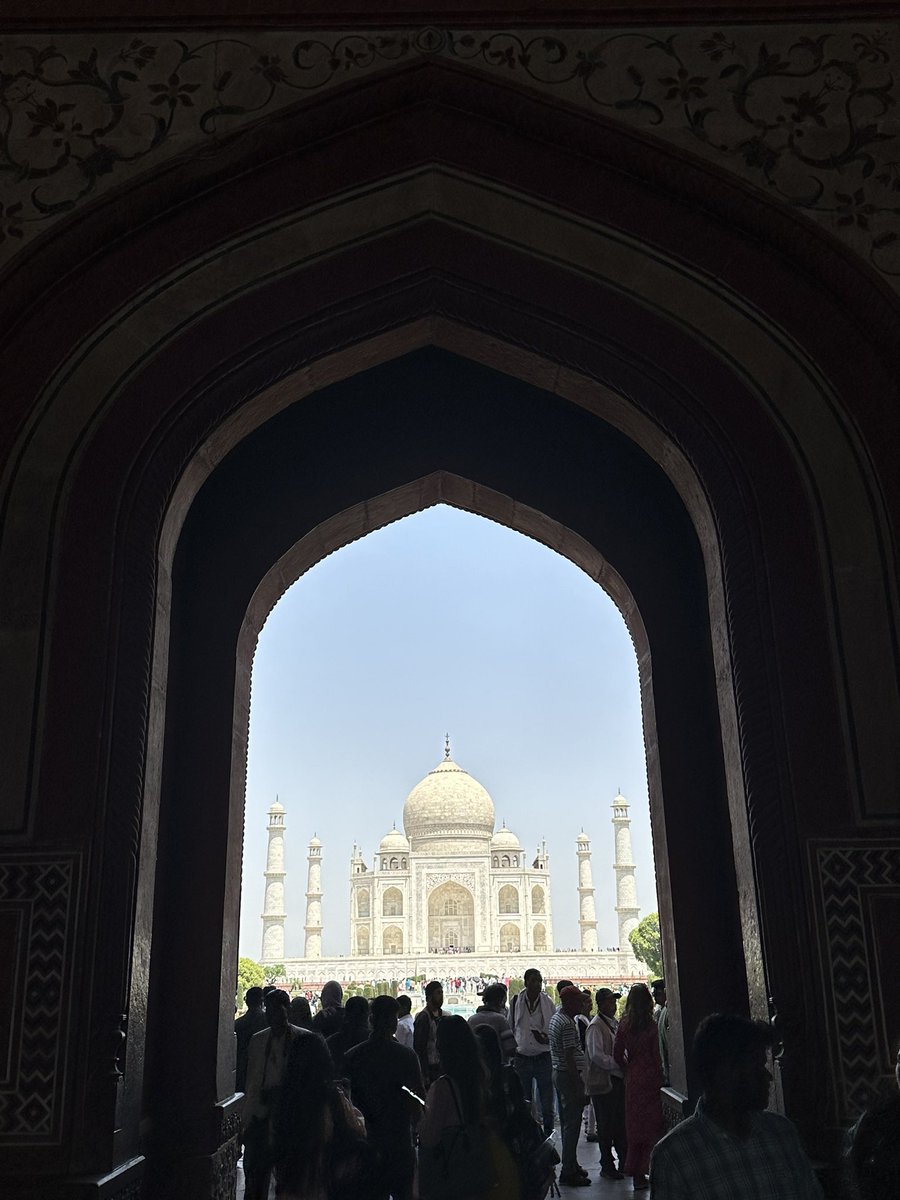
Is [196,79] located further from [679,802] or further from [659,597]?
[679,802]

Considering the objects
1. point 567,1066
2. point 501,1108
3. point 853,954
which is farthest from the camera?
point 567,1066

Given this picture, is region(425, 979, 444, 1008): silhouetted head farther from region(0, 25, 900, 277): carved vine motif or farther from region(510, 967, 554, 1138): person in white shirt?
region(0, 25, 900, 277): carved vine motif

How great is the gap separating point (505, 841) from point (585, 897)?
4304mm

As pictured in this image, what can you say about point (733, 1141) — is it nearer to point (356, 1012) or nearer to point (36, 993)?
point (36, 993)

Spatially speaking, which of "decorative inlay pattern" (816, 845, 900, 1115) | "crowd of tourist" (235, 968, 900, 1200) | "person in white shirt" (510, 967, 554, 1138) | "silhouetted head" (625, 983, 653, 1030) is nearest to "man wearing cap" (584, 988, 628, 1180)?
"crowd of tourist" (235, 968, 900, 1200)

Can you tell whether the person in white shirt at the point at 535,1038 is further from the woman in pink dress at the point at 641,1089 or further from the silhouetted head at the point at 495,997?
the woman in pink dress at the point at 641,1089

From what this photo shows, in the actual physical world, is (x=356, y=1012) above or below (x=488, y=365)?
below

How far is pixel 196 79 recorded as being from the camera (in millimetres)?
3803

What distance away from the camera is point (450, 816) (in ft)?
124

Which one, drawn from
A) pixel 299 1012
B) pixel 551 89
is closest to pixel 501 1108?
pixel 299 1012

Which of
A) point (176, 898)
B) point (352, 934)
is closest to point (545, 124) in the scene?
point (176, 898)

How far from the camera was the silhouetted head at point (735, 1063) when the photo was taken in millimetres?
1585

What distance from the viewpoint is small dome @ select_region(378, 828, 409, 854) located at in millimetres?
40906

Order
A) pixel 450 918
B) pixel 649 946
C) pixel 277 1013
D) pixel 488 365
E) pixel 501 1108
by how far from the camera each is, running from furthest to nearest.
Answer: pixel 450 918 → pixel 649 946 → pixel 488 365 → pixel 277 1013 → pixel 501 1108
